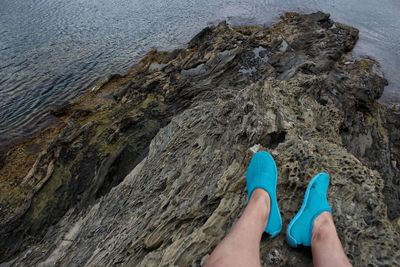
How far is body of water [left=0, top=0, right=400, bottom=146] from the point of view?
21.2 meters

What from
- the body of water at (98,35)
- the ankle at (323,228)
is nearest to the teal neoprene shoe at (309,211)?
the ankle at (323,228)

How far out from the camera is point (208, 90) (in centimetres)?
1655

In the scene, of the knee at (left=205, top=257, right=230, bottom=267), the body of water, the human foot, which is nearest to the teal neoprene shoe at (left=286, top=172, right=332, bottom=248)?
the human foot

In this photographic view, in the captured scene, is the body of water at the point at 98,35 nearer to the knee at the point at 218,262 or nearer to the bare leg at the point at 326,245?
the knee at the point at 218,262

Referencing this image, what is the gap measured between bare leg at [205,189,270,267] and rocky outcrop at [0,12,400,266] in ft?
1.75

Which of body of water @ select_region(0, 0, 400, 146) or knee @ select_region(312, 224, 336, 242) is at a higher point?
knee @ select_region(312, 224, 336, 242)

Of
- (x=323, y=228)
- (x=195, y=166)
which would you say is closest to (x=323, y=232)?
(x=323, y=228)

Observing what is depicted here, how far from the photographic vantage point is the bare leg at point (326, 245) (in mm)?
4219

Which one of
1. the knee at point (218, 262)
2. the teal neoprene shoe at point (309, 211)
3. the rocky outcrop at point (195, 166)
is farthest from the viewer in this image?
the rocky outcrop at point (195, 166)

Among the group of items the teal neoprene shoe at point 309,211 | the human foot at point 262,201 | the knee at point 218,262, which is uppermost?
the knee at point 218,262

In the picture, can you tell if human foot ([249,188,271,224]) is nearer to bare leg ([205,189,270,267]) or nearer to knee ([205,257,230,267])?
bare leg ([205,189,270,267])

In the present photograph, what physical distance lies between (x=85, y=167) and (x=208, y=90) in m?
7.06

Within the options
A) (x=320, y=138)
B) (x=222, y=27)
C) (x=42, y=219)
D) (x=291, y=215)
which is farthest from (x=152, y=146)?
Result: (x=222, y=27)

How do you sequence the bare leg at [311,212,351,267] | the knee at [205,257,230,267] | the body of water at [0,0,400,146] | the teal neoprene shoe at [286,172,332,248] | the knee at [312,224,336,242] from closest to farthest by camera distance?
the knee at [205,257,230,267] → the bare leg at [311,212,351,267] → the knee at [312,224,336,242] → the teal neoprene shoe at [286,172,332,248] → the body of water at [0,0,400,146]
